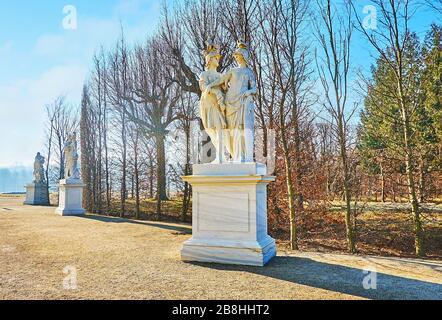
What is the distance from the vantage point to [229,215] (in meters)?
5.07

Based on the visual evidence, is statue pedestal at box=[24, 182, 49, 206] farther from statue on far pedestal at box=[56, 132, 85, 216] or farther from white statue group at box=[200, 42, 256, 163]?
white statue group at box=[200, 42, 256, 163]

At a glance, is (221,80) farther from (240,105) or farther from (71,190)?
(71,190)

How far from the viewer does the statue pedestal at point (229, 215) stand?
495cm

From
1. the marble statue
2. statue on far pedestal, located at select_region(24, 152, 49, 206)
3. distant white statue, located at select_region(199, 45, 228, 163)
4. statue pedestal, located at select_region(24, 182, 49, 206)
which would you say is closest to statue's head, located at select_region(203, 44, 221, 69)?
the marble statue

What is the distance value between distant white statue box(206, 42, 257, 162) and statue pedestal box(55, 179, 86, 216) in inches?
415

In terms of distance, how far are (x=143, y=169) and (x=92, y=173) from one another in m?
4.75

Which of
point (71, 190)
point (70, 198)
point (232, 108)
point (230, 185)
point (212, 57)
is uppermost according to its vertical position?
point (212, 57)

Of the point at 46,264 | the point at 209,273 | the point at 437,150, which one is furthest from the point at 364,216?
the point at 46,264

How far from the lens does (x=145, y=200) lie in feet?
67.1

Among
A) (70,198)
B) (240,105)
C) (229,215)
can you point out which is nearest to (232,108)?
(240,105)

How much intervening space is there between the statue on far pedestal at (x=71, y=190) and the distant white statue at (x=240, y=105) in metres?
10.5

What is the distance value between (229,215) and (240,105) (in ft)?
6.01

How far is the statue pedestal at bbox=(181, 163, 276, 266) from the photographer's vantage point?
4.95 m
